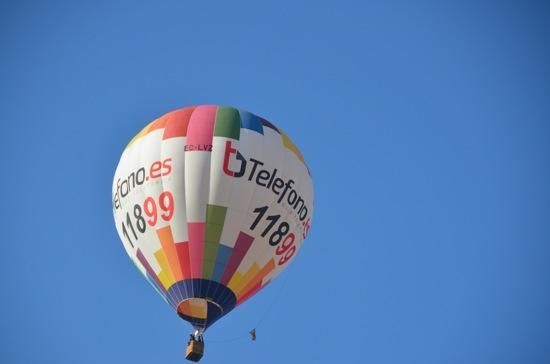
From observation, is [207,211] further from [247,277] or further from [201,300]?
[201,300]

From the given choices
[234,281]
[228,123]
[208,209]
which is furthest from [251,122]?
[234,281]

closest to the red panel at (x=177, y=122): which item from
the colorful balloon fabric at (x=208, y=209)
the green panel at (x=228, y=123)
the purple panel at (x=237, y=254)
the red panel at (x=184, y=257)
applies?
the colorful balloon fabric at (x=208, y=209)

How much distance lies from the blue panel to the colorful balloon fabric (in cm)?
2

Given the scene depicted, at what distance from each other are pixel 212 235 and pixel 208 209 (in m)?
0.44

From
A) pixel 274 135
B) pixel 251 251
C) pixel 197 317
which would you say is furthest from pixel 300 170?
pixel 197 317

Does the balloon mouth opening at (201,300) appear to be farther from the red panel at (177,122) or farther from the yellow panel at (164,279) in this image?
the red panel at (177,122)

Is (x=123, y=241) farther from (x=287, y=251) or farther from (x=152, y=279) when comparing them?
(x=287, y=251)

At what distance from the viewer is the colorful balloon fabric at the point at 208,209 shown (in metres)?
16.2

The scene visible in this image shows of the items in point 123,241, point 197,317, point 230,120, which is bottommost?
point 197,317

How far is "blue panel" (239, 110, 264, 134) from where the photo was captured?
1722 centimetres

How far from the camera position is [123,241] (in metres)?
17.3

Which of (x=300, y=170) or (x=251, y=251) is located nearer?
(x=251, y=251)

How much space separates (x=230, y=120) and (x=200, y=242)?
93.3 inches

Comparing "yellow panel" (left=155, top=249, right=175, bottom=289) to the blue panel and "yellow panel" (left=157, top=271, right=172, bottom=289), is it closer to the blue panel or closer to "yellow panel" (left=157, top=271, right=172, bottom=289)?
"yellow panel" (left=157, top=271, right=172, bottom=289)
